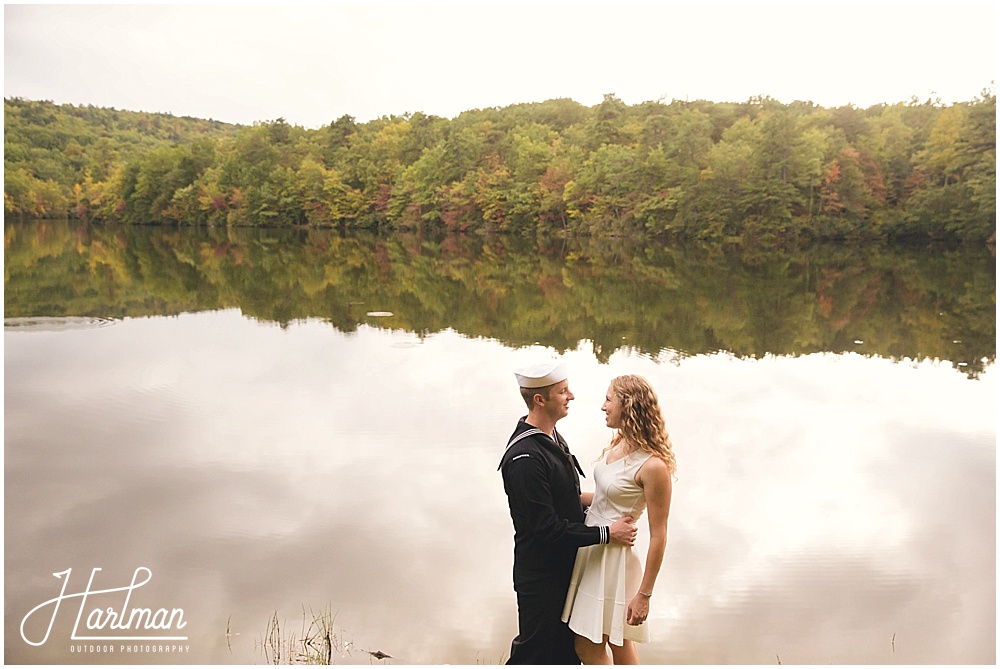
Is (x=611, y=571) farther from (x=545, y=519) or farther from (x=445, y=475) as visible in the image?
(x=445, y=475)

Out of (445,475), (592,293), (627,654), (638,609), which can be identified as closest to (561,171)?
(592,293)

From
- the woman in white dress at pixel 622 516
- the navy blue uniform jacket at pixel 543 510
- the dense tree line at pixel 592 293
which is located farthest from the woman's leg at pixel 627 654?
the dense tree line at pixel 592 293

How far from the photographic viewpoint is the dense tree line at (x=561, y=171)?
35.9 meters

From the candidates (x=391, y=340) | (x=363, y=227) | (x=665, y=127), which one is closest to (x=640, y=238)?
→ (x=665, y=127)

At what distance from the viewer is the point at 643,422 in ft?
9.78

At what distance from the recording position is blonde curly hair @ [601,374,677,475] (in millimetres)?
2975

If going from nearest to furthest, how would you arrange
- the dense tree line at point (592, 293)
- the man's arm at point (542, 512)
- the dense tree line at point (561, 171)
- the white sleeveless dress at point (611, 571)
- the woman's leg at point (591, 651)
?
the man's arm at point (542, 512), the white sleeveless dress at point (611, 571), the woman's leg at point (591, 651), the dense tree line at point (592, 293), the dense tree line at point (561, 171)

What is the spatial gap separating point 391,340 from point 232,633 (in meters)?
8.88

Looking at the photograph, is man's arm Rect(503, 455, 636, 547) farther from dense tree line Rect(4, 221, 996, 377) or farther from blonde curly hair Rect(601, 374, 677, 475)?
dense tree line Rect(4, 221, 996, 377)

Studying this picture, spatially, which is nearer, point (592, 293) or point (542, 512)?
point (542, 512)

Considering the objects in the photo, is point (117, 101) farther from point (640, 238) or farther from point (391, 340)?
point (391, 340)

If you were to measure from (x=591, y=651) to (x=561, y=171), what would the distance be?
142 ft

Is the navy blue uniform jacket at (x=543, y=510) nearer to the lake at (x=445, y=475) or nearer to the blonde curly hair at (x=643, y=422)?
the blonde curly hair at (x=643, y=422)

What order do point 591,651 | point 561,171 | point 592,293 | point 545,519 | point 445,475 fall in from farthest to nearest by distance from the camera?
point 561,171, point 592,293, point 445,475, point 591,651, point 545,519
